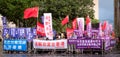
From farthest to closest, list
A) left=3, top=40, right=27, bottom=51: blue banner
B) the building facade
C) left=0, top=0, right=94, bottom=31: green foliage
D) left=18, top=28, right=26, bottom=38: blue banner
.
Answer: left=0, top=0, right=94, bottom=31: green foliage
the building facade
left=18, top=28, right=26, bottom=38: blue banner
left=3, top=40, right=27, bottom=51: blue banner

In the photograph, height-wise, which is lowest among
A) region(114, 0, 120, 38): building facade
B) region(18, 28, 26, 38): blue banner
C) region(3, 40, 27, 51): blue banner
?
region(3, 40, 27, 51): blue banner

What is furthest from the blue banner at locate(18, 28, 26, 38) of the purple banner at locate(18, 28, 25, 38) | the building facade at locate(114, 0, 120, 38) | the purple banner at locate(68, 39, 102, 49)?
the building facade at locate(114, 0, 120, 38)

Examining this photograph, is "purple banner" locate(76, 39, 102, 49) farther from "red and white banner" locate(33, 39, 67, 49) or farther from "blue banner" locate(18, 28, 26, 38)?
"blue banner" locate(18, 28, 26, 38)

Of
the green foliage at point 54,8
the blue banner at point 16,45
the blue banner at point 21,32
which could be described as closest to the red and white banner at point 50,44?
the blue banner at point 16,45

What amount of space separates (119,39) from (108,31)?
535 centimetres

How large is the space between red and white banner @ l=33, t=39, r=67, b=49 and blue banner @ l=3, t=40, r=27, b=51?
992mm

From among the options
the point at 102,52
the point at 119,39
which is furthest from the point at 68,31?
the point at 119,39

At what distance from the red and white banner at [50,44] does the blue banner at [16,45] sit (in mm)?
992

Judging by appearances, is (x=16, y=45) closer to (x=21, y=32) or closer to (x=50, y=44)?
(x=21, y=32)

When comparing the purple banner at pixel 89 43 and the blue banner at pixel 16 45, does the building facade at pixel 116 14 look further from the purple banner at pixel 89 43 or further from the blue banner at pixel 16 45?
the blue banner at pixel 16 45

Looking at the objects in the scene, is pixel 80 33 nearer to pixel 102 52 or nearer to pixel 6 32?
pixel 102 52

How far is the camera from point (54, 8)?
201ft

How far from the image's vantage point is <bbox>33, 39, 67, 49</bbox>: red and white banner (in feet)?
118

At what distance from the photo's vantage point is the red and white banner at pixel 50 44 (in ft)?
118
